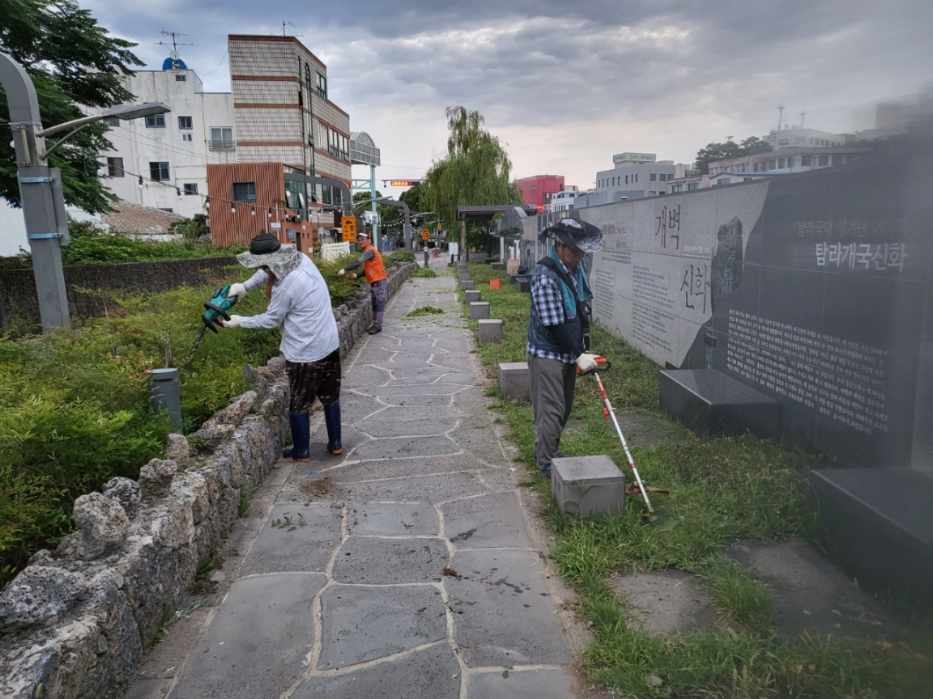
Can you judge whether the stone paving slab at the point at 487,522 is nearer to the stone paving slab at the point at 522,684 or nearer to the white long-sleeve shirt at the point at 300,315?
the stone paving slab at the point at 522,684

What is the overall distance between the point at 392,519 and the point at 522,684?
69.7 inches

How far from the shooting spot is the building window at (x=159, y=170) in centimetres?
4481

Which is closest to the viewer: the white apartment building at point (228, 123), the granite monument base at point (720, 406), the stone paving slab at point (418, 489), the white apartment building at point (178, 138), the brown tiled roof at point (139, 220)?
the stone paving slab at point (418, 489)

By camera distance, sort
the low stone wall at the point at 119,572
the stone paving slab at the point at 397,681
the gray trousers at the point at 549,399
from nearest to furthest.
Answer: the low stone wall at the point at 119,572 < the stone paving slab at the point at 397,681 < the gray trousers at the point at 549,399

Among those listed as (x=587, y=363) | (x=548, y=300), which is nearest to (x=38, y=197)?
(x=548, y=300)

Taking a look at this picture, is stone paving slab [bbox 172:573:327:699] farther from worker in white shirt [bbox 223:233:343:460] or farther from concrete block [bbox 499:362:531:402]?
concrete block [bbox 499:362:531:402]

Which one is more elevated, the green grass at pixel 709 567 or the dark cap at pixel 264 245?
the dark cap at pixel 264 245

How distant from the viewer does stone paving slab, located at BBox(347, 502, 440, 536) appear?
4191 millimetres

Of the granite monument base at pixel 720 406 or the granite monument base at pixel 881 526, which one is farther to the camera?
the granite monument base at pixel 720 406

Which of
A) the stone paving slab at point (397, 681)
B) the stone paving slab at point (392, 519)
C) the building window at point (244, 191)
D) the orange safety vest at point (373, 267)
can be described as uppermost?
the building window at point (244, 191)

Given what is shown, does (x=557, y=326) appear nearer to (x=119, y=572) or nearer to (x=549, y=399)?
(x=549, y=399)

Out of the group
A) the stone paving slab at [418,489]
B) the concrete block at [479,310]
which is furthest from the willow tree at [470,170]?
the stone paving slab at [418,489]

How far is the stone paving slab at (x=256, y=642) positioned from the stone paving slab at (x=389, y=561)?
198 millimetres

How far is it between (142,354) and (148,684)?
3.10 metres
